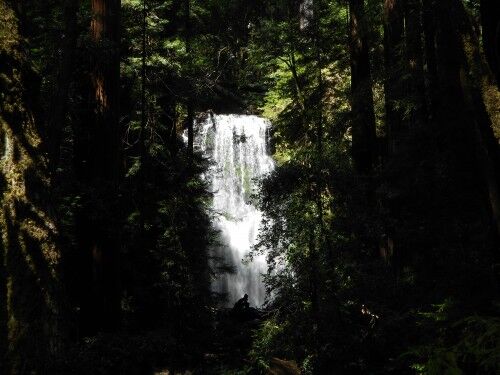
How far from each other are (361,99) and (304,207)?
99.2 inches

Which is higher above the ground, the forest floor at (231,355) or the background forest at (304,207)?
the background forest at (304,207)

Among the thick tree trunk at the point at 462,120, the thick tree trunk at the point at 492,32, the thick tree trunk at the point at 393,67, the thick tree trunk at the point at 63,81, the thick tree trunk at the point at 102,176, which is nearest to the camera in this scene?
the thick tree trunk at the point at 492,32

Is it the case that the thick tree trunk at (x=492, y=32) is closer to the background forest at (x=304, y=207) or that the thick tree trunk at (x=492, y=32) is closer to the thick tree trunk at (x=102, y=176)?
the background forest at (x=304, y=207)

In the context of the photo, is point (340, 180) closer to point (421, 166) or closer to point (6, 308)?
point (421, 166)

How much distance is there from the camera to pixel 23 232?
79.4 inches

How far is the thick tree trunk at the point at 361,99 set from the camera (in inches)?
359

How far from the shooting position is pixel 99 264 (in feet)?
24.4

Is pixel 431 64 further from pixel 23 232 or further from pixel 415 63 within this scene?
pixel 23 232

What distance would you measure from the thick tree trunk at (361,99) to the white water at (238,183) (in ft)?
37.3

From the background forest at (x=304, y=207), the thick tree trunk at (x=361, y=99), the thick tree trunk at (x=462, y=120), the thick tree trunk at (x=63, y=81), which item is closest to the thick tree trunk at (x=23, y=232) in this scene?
the background forest at (x=304, y=207)

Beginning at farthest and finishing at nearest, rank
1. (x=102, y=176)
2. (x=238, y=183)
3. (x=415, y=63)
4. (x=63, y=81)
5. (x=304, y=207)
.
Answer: (x=238, y=183) < (x=304, y=207) < (x=415, y=63) < (x=102, y=176) < (x=63, y=81)

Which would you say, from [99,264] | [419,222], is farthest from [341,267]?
[99,264]

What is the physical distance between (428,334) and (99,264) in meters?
5.17

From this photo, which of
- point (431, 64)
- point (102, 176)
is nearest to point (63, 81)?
point (102, 176)
